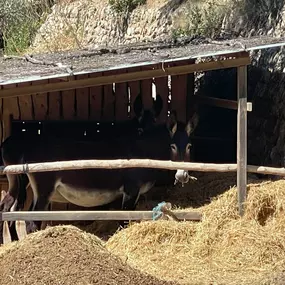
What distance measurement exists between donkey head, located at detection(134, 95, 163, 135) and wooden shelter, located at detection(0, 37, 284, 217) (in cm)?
15

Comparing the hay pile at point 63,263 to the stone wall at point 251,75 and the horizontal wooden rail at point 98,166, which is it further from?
the stone wall at point 251,75

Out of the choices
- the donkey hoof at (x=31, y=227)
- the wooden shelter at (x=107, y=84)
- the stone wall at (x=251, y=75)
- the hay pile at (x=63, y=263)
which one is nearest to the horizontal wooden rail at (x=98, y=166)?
the wooden shelter at (x=107, y=84)

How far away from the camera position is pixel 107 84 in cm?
1029

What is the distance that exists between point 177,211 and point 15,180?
2.32m

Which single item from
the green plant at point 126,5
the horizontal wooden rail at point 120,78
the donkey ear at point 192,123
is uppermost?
the horizontal wooden rail at point 120,78

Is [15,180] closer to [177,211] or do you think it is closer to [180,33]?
[177,211]

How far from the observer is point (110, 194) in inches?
425

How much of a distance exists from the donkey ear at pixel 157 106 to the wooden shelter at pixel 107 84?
4.5 inches

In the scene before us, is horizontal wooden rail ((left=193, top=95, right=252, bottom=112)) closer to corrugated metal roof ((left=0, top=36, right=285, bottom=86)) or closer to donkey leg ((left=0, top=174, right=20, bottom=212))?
corrugated metal roof ((left=0, top=36, right=285, bottom=86))

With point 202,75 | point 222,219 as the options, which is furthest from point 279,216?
point 202,75

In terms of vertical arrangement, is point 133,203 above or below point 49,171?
below

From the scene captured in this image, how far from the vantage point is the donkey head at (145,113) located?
11.6m

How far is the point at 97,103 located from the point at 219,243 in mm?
3845

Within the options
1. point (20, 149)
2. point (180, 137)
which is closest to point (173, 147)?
point (180, 137)
